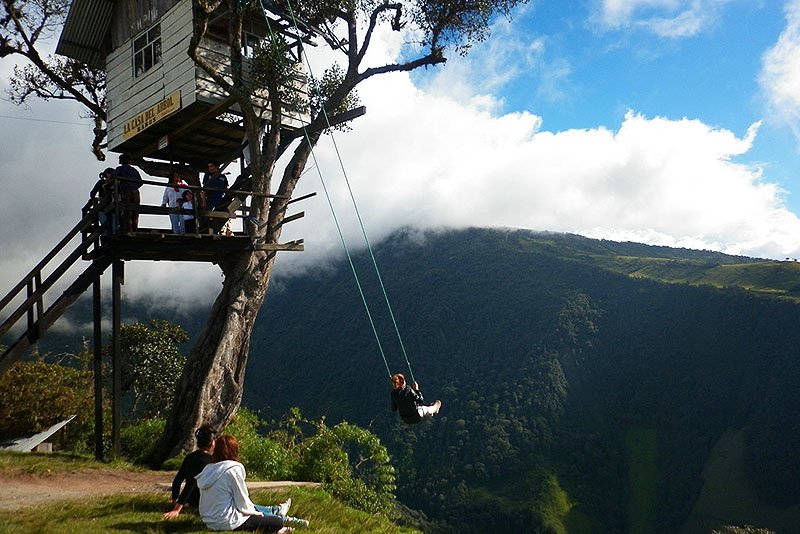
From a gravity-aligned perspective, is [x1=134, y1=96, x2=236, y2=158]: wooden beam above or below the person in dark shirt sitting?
above

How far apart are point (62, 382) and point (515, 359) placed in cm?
18470

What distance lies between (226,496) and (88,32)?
16.5 m

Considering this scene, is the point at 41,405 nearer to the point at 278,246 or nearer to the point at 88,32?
the point at 278,246

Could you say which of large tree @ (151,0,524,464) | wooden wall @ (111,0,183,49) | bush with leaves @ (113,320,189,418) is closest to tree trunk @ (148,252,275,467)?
large tree @ (151,0,524,464)

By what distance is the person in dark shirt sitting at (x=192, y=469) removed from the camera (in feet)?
27.7

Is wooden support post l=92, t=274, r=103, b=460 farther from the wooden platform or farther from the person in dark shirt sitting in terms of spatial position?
the person in dark shirt sitting

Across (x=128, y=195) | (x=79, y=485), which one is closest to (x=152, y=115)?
(x=128, y=195)

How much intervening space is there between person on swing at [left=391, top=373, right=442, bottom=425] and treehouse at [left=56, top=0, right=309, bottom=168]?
8568 millimetres

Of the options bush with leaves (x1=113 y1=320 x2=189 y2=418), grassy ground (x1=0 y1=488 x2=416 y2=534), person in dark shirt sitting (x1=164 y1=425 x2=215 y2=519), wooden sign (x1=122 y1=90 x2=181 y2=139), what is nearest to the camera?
grassy ground (x1=0 y1=488 x2=416 y2=534)

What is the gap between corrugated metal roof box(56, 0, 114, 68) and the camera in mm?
17828

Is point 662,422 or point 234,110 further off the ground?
point 234,110

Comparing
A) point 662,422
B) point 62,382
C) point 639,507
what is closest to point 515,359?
point 662,422

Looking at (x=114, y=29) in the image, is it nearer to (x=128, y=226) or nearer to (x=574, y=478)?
(x=128, y=226)

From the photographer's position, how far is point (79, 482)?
428 inches
